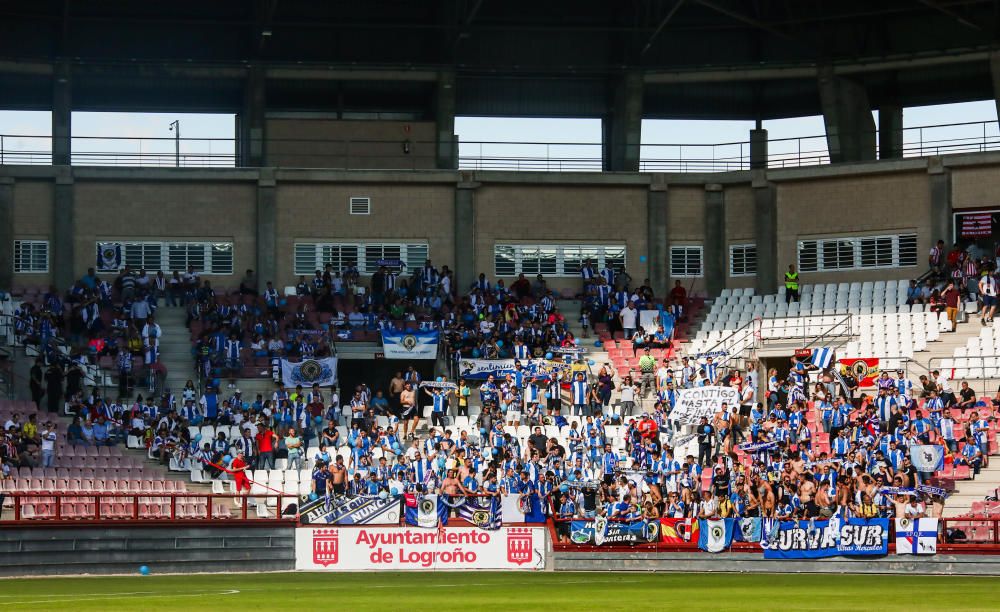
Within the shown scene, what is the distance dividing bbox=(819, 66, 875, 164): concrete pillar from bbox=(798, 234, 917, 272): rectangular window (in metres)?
2.86

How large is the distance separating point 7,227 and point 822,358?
24.2 metres

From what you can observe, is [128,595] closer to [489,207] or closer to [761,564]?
[761,564]

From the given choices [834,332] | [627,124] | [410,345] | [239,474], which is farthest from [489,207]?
[239,474]

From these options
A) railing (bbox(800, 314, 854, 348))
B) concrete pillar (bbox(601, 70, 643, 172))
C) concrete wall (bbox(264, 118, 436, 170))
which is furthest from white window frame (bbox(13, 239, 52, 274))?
railing (bbox(800, 314, 854, 348))

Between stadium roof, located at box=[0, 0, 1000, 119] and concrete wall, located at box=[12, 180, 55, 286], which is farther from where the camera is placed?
stadium roof, located at box=[0, 0, 1000, 119]

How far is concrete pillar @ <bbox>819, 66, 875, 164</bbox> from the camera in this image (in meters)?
48.8

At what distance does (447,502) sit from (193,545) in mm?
5206

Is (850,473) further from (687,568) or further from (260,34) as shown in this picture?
(260,34)

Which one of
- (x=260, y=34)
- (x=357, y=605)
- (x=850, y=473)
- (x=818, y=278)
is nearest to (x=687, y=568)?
(x=850, y=473)

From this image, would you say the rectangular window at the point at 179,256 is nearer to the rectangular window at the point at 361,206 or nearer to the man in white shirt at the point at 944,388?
the rectangular window at the point at 361,206

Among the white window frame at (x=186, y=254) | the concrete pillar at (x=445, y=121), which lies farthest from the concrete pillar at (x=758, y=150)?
the white window frame at (x=186, y=254)

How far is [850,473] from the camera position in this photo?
105ft

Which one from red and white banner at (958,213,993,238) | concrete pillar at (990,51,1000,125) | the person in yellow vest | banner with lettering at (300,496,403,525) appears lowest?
banner with lettering at (300,496,403,525)

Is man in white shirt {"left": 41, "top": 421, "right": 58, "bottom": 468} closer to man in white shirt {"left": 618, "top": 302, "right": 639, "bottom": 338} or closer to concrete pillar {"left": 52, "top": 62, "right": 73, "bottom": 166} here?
concrete pillar {"left": 52, "top": 62, "right": 73, "bottom": 166}
